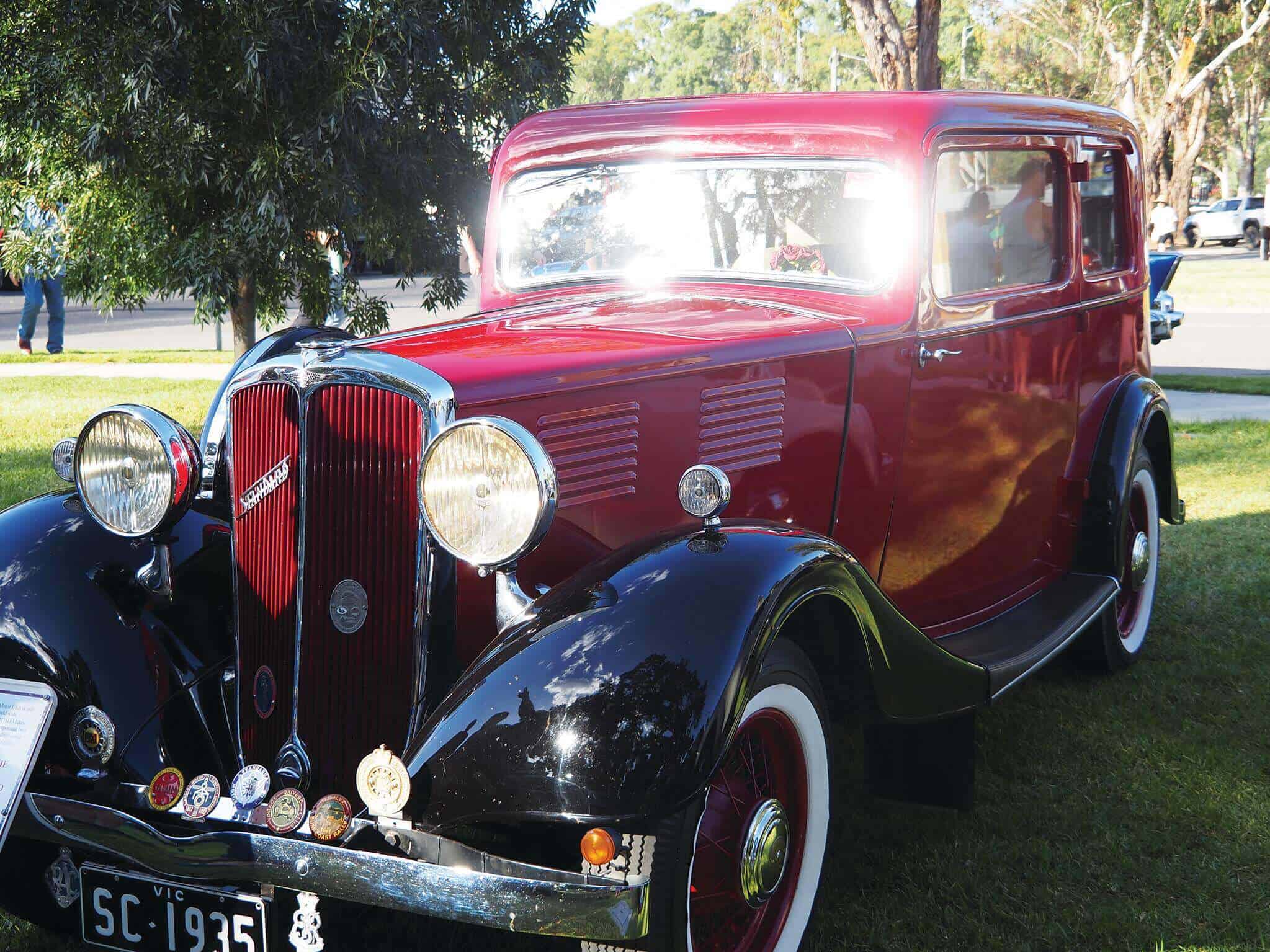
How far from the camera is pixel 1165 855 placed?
310 cm

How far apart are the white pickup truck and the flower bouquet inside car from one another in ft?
123

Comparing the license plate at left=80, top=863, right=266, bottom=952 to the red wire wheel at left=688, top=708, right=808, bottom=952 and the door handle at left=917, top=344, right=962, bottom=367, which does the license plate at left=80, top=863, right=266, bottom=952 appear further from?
the door handle at left=917, top=344, right=962, bottom=367

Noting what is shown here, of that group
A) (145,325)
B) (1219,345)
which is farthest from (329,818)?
(145,325)

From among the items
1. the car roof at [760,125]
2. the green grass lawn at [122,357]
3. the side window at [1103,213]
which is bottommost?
the green grass lawn at [122,357]

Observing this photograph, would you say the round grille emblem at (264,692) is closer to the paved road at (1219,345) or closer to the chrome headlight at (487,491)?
the chrome headlight at (487,491)

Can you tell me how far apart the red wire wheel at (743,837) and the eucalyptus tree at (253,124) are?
523cm

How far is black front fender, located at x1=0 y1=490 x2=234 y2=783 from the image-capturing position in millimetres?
2516

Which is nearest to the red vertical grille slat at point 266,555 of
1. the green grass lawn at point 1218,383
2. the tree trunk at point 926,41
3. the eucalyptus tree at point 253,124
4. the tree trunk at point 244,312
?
the eucalyptus tree at point 253,124

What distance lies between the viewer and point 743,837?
2314mm

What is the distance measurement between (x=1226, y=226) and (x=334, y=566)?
40.4 meters

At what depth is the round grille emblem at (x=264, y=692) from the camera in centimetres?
250

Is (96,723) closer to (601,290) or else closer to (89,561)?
(89,561)

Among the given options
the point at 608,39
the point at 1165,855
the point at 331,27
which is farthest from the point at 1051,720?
the point at 608,39

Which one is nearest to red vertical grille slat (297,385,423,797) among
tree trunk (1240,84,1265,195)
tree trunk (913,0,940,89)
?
tree trunk (913,0,940,89)
